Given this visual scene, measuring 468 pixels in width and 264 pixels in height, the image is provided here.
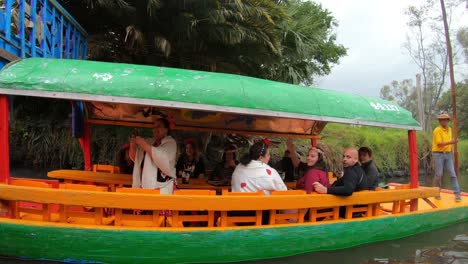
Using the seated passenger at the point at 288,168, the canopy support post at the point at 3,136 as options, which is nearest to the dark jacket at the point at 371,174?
the seated passenger at the point at 288,168

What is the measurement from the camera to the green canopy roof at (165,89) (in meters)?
3.26

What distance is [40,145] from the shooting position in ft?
32.0

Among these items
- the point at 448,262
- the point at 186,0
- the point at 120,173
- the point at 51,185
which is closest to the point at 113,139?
the point at 186,0

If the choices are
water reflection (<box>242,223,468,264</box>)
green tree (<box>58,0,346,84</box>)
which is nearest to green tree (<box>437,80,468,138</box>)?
green tree (<box>58,0,346,84</box>)

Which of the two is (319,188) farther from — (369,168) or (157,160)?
(157,160)

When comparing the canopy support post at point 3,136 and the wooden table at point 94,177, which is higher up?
the canopy support post at point 3,136

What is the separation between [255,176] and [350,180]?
3.62 feet

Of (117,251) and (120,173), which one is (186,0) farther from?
(117,251)

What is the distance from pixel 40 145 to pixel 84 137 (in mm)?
5366

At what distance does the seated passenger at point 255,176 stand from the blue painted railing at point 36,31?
3211 mm

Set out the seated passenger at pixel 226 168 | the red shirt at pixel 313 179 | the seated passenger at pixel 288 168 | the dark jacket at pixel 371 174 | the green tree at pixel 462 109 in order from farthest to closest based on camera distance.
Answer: the green tree at pixel 462 109 < the seated passenger at pixel 288 168 < the seated passenger at pixel 226 168 < the dark jacket at pixel 371 174 < the red shirt at pixel 313 179

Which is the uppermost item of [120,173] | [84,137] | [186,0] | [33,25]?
[186,0]

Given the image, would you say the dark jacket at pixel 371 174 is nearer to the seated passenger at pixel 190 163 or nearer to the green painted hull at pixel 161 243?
the green painted hull at pixel 161 243

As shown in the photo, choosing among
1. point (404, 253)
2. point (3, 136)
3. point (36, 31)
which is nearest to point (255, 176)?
point (404, 253)
